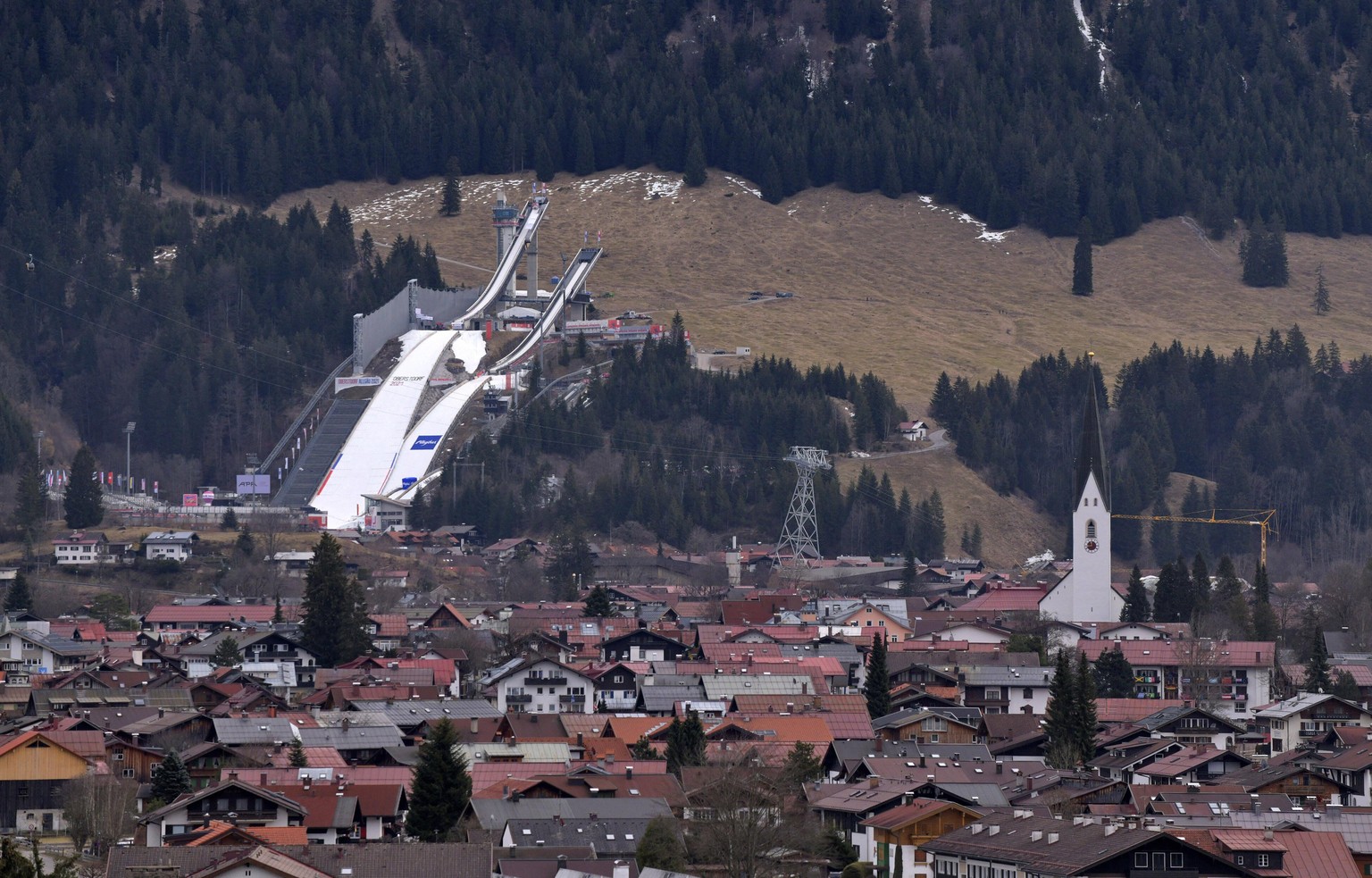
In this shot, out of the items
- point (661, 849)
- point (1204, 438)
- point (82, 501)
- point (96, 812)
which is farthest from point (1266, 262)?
point (661, 849)

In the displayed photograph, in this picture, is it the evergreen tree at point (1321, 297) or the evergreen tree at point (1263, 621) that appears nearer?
the evergreen tree at point (1263, 621)

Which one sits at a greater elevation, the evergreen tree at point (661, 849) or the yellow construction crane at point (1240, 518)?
the yellow construction crane at point (1240, 518)

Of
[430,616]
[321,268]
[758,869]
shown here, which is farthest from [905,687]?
[321,268]

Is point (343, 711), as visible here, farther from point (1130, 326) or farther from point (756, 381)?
point (1130, 326)

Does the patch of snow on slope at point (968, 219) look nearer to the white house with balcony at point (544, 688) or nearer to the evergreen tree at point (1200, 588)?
the evergreen tree at point (1200, 588)

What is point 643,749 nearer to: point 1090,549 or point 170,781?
point 170,781

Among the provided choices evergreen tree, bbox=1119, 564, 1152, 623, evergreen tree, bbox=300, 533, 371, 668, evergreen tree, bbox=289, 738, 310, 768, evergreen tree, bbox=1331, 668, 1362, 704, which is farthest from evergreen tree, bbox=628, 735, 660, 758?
evergreen tree, bbox=1119, 564, 1152, 623

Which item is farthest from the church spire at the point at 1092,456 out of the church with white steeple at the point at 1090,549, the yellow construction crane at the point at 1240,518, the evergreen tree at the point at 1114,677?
the evergreen tree at the point at 1114,677
